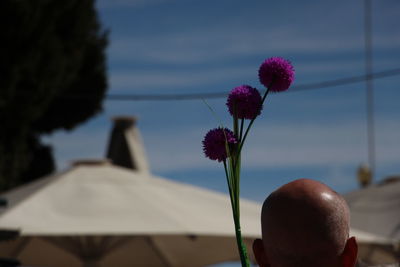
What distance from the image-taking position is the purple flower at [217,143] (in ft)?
6.26

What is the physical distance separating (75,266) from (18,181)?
28.0 ft

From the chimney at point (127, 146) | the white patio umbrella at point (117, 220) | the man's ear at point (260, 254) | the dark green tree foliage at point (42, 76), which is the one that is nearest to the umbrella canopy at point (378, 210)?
the white patio umbrella at point (117, 220)

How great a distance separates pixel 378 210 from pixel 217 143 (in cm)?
1035

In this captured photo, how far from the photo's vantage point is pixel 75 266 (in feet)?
34.9

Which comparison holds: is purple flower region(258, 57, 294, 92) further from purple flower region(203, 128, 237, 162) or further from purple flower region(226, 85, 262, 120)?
purple flower region(203, 128, 237, 162)

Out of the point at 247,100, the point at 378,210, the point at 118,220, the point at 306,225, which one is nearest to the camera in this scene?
the point at 306,225

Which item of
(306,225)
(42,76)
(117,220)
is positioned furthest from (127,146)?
(306,225)

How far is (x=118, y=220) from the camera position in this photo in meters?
8.20

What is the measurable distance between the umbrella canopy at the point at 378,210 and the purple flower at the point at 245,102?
8828 millimetres

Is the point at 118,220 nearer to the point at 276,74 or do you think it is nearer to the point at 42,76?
the point at 276,74

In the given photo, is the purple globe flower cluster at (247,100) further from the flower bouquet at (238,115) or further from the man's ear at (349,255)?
the man's ear at (349,255)

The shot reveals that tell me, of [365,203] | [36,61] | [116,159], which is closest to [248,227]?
[365,203]

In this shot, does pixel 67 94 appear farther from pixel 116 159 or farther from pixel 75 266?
pixel 75 266

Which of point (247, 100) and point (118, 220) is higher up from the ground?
point (247, 100)
